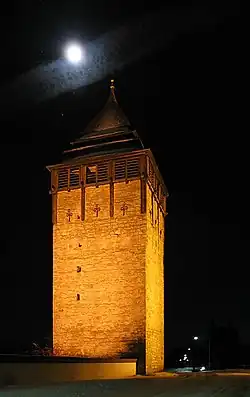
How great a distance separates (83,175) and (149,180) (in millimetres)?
2873

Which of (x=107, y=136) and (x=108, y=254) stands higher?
(x=107, y=136)

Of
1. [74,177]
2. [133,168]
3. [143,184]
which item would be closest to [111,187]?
[133,168]

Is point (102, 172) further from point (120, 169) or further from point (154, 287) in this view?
point (154, 287)

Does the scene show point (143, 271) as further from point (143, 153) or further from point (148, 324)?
point (143, 153)

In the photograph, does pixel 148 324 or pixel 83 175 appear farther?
pixel 83 175

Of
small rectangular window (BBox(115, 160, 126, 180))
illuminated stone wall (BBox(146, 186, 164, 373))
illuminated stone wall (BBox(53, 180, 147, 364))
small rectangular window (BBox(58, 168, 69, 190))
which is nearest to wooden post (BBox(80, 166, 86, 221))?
illuminated stone wall (BBox(53, 180, 147, 364))

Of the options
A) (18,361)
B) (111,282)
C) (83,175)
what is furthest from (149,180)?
(18,361)

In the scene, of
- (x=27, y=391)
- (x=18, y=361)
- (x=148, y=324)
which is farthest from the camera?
(x=148, y=324)


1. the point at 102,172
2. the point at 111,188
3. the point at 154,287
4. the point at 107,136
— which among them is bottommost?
the point at 154,287

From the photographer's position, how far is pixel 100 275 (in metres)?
24.5

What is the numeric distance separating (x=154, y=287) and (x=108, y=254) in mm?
2745

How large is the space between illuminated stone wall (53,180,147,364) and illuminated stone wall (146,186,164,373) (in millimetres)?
582

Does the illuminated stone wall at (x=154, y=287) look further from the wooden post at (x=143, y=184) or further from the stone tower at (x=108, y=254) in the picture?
the wooden post at (x=143, y=184)

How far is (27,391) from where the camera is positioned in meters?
10.4
